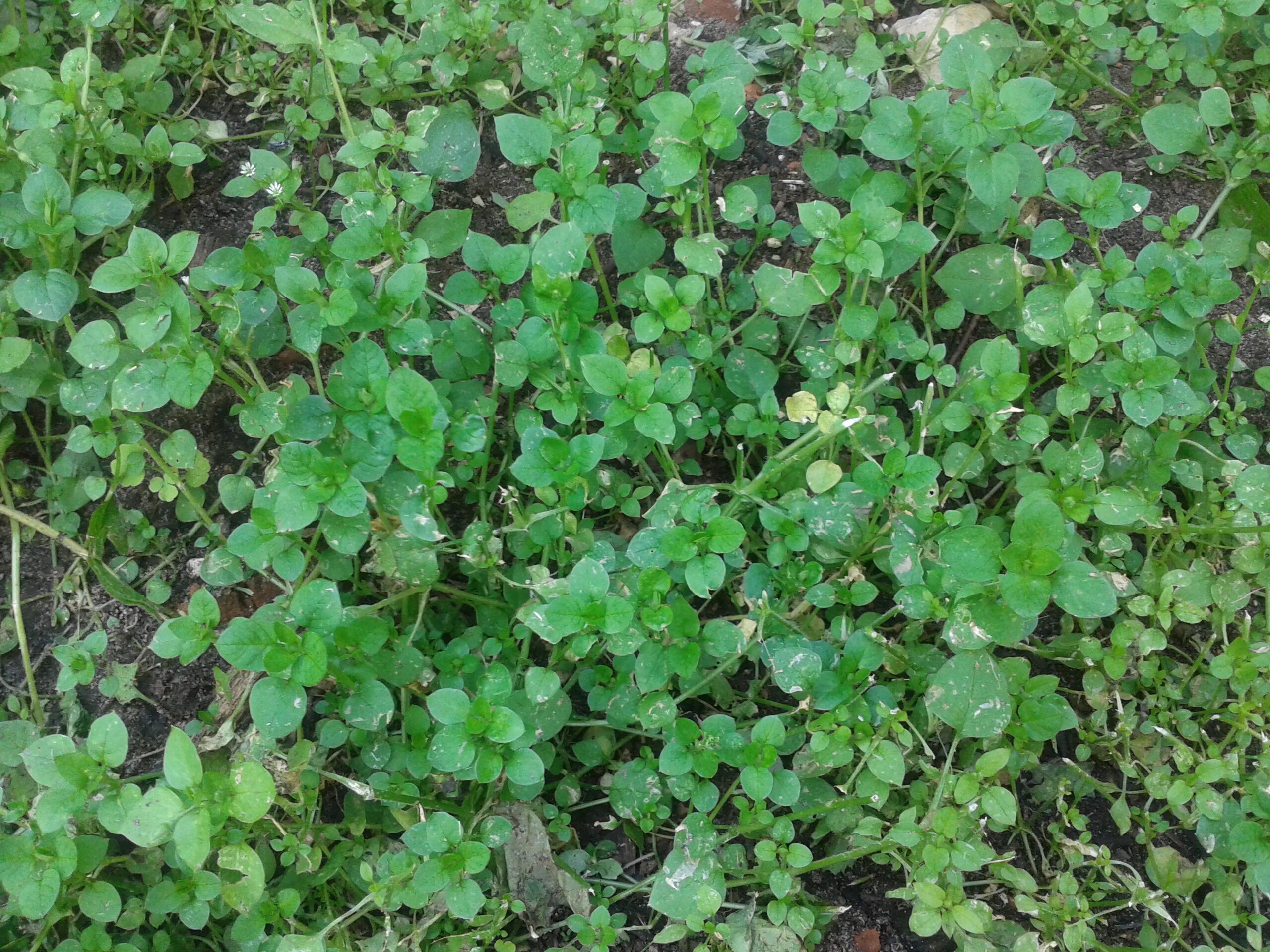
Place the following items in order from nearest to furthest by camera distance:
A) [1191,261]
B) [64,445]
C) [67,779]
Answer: [67,779]
[1191,261]
[64,445]

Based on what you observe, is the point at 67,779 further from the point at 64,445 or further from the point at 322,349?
the point at 322,349

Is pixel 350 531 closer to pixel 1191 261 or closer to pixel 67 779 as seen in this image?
pixel 67 779

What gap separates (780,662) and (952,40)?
4.75 feet

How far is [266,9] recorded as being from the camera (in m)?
2.31

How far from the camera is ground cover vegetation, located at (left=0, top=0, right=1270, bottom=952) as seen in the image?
176 centimetres

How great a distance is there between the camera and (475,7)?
7.95ft

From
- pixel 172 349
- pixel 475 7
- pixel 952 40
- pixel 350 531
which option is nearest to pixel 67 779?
pixel 350 531

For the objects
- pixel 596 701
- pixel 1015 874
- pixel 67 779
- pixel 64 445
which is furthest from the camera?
pixel 64 445

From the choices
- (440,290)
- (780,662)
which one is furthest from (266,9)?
(780,662)

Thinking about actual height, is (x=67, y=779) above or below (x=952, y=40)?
below

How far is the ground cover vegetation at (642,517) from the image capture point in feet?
5.78

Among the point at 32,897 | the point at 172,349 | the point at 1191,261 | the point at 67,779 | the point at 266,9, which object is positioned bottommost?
the point at 32,897

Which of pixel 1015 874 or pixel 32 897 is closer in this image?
pixel 32 897

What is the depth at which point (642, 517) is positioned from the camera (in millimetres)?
2137
